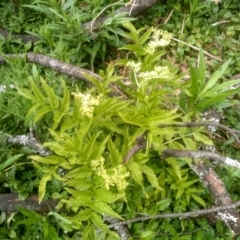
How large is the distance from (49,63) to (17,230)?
1.16 meters

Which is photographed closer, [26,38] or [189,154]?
[189,154]

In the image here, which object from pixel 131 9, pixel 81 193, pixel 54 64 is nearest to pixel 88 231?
pixel 81 193

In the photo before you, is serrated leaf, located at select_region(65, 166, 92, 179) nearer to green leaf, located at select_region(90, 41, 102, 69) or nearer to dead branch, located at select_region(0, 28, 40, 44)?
green leaf, located at select_region(90, 41, 102, 69)

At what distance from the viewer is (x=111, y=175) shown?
2252mm

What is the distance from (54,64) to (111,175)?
120 centimetres

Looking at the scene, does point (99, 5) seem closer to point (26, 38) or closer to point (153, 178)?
point (26, 38)

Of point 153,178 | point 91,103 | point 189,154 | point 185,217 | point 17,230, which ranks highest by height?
point 91,103

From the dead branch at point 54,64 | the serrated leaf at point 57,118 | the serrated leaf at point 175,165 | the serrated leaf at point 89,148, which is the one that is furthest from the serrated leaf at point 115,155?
the dead branch at point 54,64

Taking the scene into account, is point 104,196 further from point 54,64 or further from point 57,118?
point 54,64

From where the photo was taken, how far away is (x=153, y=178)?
8.70 feet

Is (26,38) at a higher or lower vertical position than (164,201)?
higher

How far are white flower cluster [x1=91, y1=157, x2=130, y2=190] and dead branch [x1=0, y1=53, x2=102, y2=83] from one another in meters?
0.83

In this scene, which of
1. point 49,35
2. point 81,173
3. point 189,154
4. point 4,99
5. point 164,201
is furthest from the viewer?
point 49,35

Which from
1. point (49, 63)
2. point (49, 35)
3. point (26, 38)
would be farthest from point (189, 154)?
point (26, 38)
